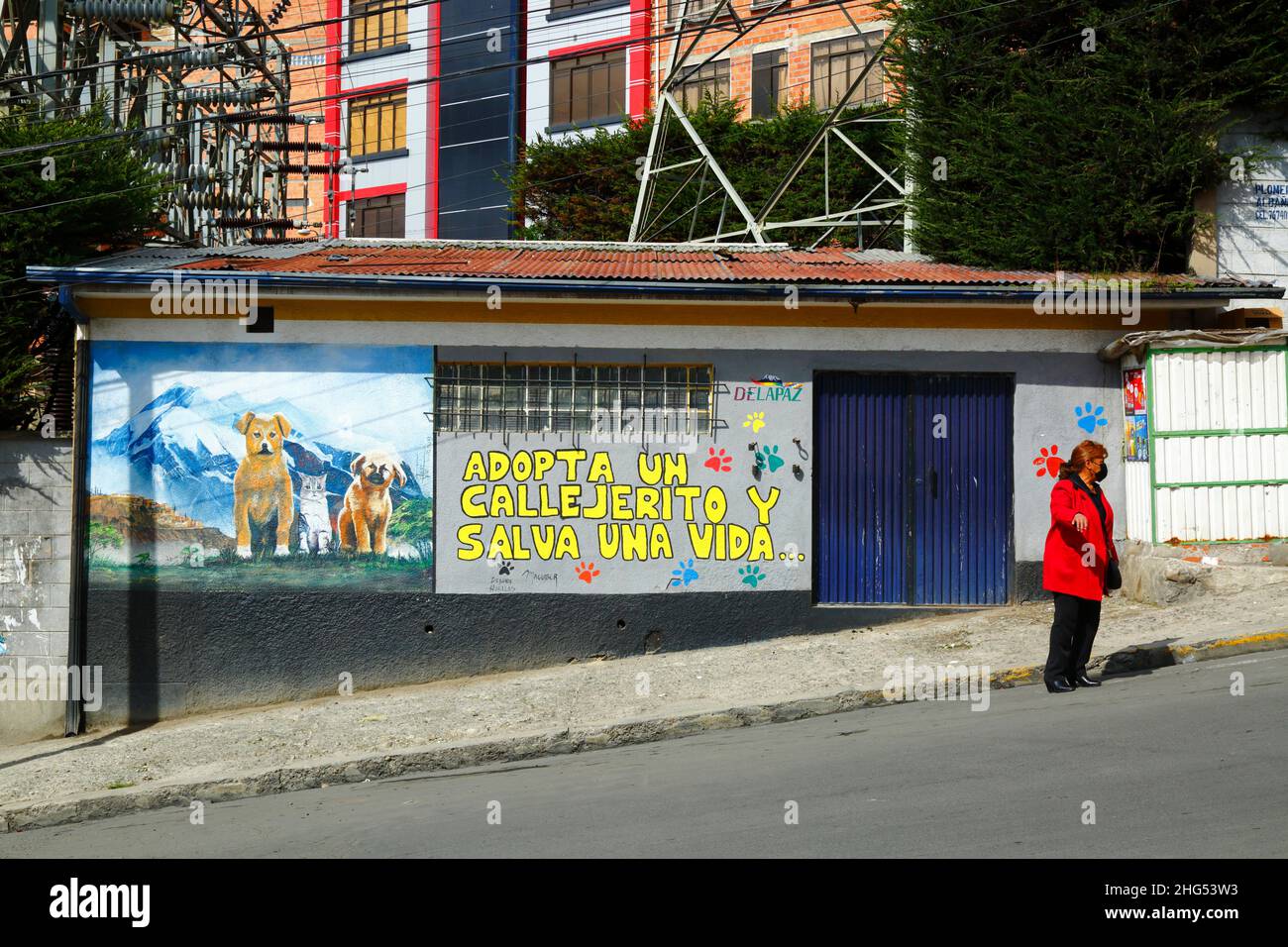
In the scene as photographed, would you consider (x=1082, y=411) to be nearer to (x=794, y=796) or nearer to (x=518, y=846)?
(x=794, y=796)

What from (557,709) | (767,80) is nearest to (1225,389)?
(557,709)

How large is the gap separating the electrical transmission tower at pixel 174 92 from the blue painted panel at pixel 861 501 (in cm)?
900

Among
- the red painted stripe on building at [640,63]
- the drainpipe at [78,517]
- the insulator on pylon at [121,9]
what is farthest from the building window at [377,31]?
the drainpipe at [78,517]

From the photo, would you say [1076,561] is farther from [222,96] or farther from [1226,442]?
[222,96]

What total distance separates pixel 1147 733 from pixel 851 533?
4.34 metres

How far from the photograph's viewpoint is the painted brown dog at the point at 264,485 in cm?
1098

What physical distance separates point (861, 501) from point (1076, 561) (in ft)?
9.98

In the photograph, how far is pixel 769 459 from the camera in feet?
36.3

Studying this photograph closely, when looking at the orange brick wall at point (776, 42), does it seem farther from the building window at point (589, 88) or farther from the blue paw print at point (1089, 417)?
the blue paw print at point (1089, 417)

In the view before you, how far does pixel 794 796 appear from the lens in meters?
6.49

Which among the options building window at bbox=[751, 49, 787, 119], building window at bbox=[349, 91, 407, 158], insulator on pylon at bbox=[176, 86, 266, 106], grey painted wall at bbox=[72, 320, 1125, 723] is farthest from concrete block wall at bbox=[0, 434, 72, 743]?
building window at bbox=[349, 91, 407, 158]

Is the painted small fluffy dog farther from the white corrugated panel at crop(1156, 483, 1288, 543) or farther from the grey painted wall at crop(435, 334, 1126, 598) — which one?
the white corrugated panel at crop(1156, 483, 1288, 543)

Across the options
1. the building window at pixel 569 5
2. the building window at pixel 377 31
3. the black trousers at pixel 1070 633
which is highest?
the building window at pixel 377 31
